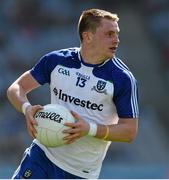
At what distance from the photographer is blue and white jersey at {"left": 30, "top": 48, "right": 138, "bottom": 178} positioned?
591cm

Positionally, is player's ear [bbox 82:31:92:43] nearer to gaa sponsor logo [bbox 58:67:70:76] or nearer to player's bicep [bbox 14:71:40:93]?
gaa sponsor logo [bbox 58:67:70:76]

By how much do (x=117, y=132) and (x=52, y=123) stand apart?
1.71 feet

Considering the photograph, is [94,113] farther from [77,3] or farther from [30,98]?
[77,3]

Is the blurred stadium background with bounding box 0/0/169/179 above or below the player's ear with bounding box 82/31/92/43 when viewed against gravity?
below

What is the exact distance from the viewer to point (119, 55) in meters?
13.8

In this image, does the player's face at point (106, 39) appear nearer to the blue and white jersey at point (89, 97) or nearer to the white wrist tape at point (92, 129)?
the blue and white jersey at point (89, 97)

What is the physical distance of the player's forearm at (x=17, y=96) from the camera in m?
6.11

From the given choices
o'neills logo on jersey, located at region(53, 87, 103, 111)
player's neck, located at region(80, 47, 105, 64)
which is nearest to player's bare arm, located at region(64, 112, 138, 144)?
o'neills logo on jersey, located at region(53, 87, 103, 111)

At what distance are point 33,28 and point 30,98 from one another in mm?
1789

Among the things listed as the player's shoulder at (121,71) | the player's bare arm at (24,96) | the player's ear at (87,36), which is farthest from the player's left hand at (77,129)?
the player's ear at (87,36)

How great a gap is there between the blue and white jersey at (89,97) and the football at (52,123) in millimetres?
280

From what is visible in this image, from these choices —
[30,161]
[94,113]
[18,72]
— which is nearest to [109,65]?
[94,113]

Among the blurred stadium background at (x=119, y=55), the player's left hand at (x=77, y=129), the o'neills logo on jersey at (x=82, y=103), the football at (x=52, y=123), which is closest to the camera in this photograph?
the player's left hand at (x=77, y=129)

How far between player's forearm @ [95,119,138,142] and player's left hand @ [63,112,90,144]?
0.18 metres
